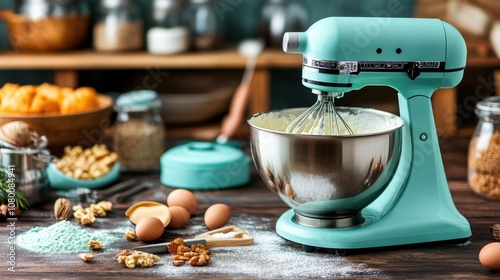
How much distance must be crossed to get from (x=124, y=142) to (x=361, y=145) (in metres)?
0.81

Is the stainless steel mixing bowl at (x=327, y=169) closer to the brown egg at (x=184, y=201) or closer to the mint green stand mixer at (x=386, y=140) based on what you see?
the mint green stand mixer at (x=386, y=140)

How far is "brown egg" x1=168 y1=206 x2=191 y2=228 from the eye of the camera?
1.51 metres

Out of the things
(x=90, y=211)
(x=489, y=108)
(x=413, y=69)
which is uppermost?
(x=413, y=69)

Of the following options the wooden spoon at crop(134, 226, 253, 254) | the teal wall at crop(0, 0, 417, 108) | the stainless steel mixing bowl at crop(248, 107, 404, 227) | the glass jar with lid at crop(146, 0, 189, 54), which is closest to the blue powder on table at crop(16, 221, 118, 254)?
the wooden spoon at crop(134, 226, 253, 254)

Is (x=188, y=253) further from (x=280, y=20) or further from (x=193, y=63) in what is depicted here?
(x=280, y=20)

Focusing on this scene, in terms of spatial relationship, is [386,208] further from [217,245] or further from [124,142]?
[124,142]

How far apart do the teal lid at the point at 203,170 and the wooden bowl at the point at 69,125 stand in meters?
0.25

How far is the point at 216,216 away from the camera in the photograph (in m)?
1.51

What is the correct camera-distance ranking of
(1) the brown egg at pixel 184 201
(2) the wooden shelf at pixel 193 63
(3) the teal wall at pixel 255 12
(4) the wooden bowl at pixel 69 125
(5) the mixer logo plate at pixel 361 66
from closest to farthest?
(5) the mixer logo plate at pixel 361 66, (1) the brown egg at pixel 184 201, (4) the wooden bowl at pixel 69 125, (2) the wooden shelf at pixel 193 63, (3) the teal wall at pixel 255 12

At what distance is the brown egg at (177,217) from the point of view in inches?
59.6

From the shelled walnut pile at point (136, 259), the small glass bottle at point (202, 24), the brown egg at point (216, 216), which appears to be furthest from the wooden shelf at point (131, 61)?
the shelled walnut pile at point (136, 259)

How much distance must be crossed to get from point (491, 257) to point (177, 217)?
62 centimetres

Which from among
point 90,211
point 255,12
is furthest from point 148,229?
point 255,12

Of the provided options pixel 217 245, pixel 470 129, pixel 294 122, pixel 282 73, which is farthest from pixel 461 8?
pixel 217 245
